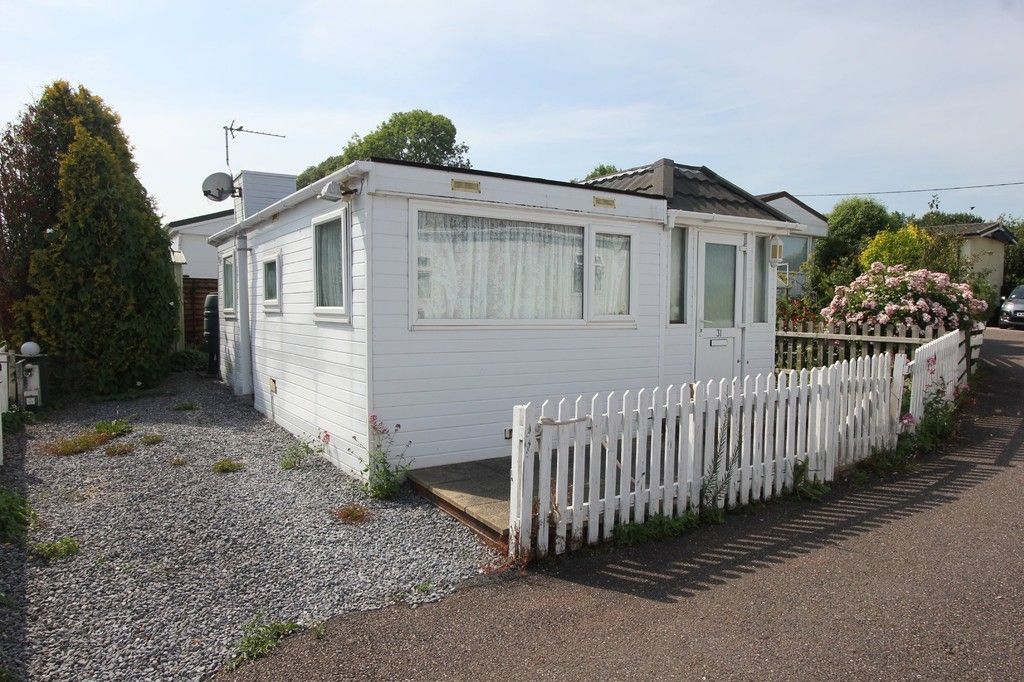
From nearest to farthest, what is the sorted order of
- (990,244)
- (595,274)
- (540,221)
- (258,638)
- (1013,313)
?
(258,638), (540,221), (595,274), (1013,313), (990,244)

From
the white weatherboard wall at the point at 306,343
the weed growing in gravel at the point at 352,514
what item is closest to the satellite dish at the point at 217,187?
the white weatherboard wall at the point at 306,343

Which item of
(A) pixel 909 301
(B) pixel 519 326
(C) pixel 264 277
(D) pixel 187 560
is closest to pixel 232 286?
(C) pixel 264 277

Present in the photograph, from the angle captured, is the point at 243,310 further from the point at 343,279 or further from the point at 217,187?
the point at 343,279

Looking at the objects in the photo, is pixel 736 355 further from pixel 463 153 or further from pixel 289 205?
pixel 463 153

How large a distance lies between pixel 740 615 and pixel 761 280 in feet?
21.2

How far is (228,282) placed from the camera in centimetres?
1277

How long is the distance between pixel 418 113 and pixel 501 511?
1752 inches

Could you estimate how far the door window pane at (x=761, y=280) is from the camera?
30.7 feet

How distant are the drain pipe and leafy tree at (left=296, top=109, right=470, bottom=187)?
3552 centimetres

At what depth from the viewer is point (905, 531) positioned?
16.8ft

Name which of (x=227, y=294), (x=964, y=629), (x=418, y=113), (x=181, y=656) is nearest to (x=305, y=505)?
(x=181, y=656)

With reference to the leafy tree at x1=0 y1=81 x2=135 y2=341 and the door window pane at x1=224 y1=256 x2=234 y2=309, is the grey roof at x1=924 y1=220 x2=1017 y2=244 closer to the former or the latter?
the door window pane at x1=224 y1=256 x2=234 y2=309

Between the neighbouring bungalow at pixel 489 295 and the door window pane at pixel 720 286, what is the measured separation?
0.03 m

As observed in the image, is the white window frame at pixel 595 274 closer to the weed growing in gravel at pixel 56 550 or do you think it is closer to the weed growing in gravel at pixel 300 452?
the weed growing in gravel at pixel 300 452
